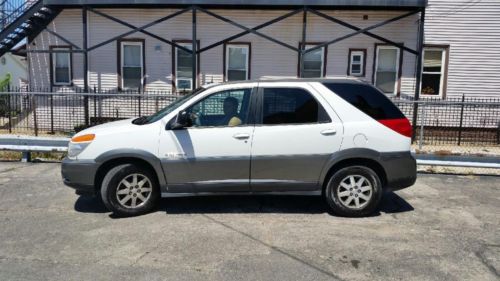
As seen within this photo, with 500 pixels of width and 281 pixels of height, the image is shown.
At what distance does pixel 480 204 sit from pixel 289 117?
11.1ft

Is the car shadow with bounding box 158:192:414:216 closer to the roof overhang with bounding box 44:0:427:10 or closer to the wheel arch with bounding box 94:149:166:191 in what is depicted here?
the wheel arch with bounding box 94:149:166:191

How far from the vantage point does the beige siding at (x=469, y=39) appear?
45.7ft

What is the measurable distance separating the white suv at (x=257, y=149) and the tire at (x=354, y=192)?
0.5 inches

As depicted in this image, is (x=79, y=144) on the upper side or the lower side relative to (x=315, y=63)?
lower

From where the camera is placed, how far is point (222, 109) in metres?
5.61

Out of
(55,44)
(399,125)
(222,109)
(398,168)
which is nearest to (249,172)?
(222,109)

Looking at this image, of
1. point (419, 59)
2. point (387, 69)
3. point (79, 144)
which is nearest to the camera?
point (79, 144)

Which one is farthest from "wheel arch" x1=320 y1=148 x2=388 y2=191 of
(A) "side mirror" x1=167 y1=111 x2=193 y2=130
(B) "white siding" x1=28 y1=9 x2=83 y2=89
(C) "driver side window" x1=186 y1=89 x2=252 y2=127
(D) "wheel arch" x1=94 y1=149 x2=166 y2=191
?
(B) "white siding" x1=28 y1=9 x2=83 y2=89

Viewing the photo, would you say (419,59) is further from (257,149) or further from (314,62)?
(257,149)

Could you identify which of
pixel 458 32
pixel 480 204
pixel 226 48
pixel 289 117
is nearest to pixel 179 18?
pixel 226 48

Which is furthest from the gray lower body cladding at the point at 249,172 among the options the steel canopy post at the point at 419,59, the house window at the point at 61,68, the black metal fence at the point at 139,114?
the house window at the point at 61,68

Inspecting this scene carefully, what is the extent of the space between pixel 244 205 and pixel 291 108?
158cm

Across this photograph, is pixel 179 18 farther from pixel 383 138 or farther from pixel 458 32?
pixel 383 138

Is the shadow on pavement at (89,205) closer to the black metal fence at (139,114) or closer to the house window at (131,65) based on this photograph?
the black metal fence at (139,114)
